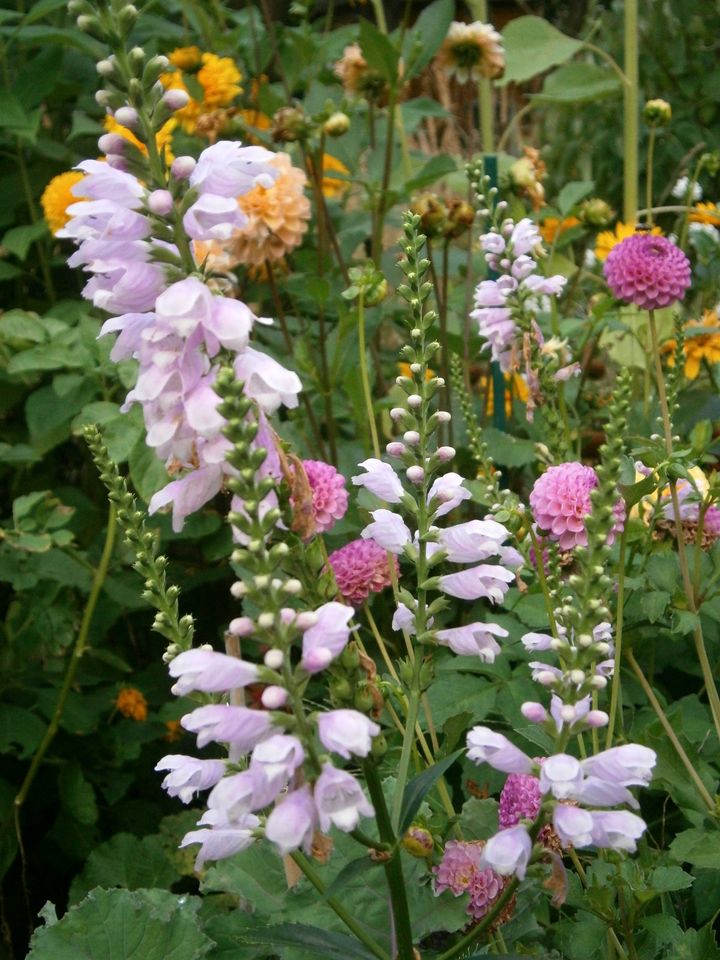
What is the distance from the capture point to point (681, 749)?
969 mm

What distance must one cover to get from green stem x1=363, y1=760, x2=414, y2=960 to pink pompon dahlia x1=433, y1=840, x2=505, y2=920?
7 cm

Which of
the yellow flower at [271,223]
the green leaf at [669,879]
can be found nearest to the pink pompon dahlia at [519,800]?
the green leaf at [669,879]

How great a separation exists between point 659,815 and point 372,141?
1.23 m

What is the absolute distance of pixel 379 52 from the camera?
1701 millimetres

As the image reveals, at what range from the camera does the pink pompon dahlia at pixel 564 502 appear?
3.31 feet

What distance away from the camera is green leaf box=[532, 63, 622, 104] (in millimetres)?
2068

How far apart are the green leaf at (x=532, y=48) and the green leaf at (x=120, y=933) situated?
1608 mm

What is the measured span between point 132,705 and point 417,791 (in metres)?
1.03

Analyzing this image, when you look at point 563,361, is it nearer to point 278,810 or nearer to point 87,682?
point 87,682

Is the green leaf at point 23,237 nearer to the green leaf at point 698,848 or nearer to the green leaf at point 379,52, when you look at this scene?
the green leaf at point 379,52

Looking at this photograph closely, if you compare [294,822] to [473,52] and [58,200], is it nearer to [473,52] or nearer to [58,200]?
[58,200]

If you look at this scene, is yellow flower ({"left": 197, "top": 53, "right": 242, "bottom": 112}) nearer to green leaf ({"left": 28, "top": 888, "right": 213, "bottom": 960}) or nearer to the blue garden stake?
the blue garden stake

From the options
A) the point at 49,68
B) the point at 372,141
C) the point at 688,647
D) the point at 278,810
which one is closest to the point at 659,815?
the point at 688,647

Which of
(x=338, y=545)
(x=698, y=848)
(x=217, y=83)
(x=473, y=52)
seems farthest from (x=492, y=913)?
(x=217, y=83)
